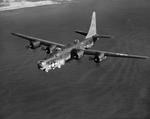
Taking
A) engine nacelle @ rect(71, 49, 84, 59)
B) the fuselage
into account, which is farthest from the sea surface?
the fuselage

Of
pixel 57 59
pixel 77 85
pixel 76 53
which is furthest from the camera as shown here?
pixel 77 85

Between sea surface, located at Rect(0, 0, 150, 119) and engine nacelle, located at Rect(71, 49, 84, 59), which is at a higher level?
engine nacelle, located at Rect(71, 49, 84, 59)

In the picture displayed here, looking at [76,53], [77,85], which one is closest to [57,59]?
[76,53]

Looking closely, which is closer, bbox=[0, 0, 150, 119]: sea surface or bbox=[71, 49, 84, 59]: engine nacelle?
bbox=[0, 0, 150, 119]: sea surface

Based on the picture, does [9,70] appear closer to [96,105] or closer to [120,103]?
[96,105]

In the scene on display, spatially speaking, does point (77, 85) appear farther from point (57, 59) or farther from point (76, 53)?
point (57, 59)

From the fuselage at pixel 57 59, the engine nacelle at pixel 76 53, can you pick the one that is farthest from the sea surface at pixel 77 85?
the fuselage at pixel 57 59

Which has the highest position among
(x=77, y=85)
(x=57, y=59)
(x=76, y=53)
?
(x=76, y=53)

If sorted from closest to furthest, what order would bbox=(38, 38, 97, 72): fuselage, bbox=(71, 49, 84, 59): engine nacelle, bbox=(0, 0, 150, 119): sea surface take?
bbox=(0, 0, 150, 119): sea surface
bbox=(38, 38, 97, 72): fuselage
bbox=(71, 49, 84, 59): engine nacelle

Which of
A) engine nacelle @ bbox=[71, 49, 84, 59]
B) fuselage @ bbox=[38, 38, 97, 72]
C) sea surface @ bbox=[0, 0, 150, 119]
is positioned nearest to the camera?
sea surface @ bbox=[0, 0, 150, 119]

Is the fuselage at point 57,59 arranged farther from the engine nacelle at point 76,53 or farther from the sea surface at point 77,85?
the sea surface at point 77,85

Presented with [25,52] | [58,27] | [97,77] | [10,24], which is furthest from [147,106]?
[10,24]

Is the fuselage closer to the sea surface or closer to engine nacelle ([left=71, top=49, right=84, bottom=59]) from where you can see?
engine nacelle ([left=71, top=49, right=84, bottom=59])
